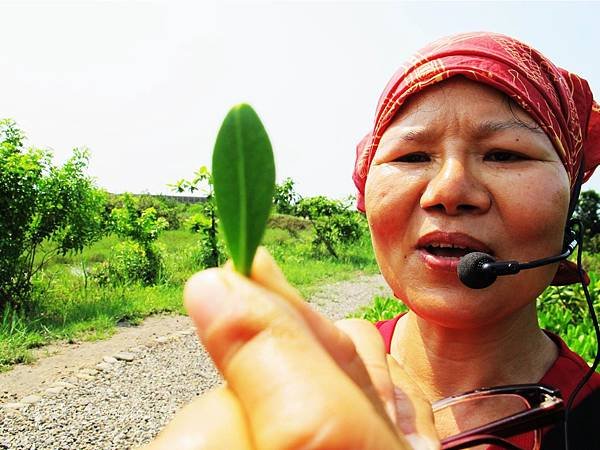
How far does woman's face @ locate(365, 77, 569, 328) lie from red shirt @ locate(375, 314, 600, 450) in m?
0.19

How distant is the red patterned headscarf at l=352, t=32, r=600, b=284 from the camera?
1.07 metres

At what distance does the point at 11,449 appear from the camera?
3680 millimetres

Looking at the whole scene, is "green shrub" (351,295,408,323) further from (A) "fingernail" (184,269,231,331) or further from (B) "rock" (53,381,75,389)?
(A) "fingernail" (184,269,231,331)

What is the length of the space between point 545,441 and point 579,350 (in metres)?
1.74

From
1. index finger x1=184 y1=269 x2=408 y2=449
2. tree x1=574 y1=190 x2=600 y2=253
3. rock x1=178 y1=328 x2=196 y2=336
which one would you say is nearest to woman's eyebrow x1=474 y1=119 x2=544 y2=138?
index finger x1=184 y1=269 x2=408 y2=449

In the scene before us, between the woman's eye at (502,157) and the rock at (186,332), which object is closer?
the woman's eye at (502,157)

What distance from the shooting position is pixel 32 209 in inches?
239

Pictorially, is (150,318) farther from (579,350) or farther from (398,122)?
(398,122)

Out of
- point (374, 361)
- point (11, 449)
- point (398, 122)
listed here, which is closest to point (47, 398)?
point (11, 449)

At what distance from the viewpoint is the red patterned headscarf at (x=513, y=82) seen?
1066mm

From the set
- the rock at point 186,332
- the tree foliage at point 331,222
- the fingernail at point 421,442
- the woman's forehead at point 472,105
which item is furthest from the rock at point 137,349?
the tree foliage at point 331,222

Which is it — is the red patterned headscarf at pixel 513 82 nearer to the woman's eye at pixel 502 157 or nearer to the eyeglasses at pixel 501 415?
the woman's eye at pixel 502 157

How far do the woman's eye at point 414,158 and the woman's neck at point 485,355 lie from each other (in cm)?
36

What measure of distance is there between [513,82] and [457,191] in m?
0.25
